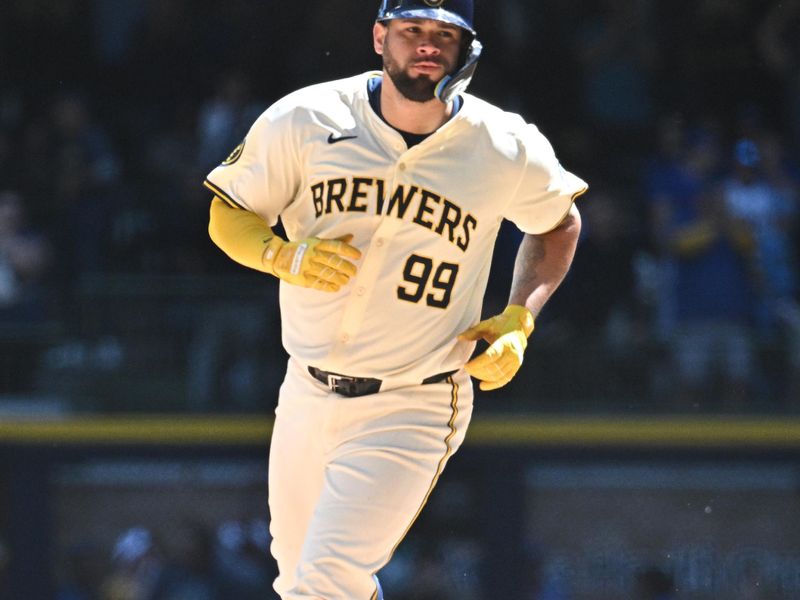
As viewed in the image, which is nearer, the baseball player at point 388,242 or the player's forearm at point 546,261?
the baseball player at point 388,242

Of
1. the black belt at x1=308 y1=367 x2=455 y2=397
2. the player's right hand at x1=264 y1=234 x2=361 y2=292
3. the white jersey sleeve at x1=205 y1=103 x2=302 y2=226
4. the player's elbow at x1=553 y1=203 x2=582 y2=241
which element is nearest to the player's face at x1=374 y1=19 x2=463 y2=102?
the white jersey sleeve at x1=205 y1=103 x2=302 y2=226

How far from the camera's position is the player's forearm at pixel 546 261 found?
4.35 meters

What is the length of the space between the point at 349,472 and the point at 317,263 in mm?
555

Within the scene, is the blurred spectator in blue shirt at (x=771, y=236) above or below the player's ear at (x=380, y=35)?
below

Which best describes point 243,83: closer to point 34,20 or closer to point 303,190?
point 34,20

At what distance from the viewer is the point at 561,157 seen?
9.08 m

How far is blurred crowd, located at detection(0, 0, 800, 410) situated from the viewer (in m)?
8.20

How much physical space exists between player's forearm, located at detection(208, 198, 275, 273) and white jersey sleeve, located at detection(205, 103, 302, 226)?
31 mm

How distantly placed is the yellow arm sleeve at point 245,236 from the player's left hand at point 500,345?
56cm

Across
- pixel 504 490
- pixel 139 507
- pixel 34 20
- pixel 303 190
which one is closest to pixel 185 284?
pixel 139 507

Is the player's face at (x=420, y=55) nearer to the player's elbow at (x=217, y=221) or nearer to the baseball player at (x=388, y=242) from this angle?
the baseball player at (x=388, y=242)

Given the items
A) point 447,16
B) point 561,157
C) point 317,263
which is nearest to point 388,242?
point 317,263

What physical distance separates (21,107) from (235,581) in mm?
3242

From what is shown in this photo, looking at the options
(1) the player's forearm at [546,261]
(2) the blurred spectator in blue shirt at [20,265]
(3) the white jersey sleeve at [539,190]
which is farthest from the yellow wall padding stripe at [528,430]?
(3) the white jersey sleeve at [539,190]
